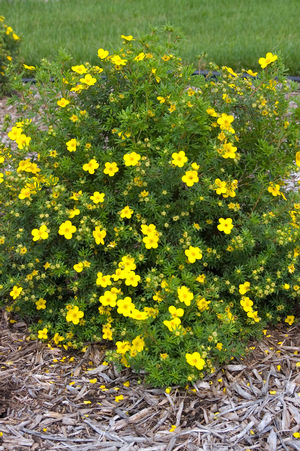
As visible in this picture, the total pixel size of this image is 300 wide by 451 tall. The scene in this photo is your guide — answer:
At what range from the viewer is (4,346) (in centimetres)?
304

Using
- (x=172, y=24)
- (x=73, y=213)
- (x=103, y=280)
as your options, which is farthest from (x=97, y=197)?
(x=172, y=24)

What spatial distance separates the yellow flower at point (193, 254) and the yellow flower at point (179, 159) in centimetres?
42

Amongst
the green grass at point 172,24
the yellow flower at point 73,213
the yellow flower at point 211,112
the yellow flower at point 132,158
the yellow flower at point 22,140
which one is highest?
the yellow flower at point 211,112

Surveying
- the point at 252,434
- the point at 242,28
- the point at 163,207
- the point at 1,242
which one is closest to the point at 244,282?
the point at 163,207

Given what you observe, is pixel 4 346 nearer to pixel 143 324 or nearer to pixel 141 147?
pixel 143 324

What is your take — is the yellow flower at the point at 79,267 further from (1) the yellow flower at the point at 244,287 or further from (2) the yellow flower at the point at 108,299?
(1) the yellow flower at the point at 244,287

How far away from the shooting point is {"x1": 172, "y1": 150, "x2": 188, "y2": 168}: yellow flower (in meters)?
2.67

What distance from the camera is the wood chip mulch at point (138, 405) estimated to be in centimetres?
238

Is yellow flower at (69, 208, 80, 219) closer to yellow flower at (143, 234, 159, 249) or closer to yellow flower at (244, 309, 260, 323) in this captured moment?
yellow flower at (143, 234, 159, 249)

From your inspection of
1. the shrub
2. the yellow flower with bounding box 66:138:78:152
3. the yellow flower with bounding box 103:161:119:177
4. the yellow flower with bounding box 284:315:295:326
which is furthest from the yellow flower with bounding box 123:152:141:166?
the shrub

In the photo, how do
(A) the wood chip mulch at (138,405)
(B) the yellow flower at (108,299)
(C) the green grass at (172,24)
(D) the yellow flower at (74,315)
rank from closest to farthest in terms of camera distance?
1. (A) the wood chip mulch at (138,405)
2. (B) the yellow flower at (108,299)
3. (D) the yellow flower at (74,315)
4. (C) the green grass at (172,24)

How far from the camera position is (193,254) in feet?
8.96

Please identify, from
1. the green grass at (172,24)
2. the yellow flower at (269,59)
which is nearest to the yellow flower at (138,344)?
the yellow flower at (269,59)

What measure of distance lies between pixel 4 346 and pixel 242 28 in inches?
291
